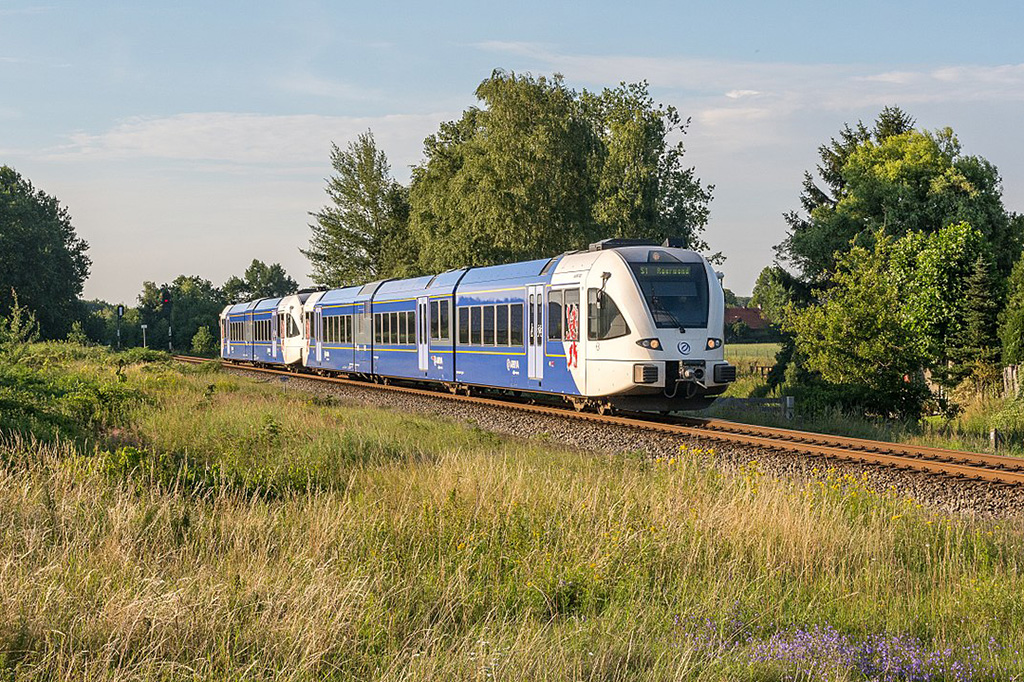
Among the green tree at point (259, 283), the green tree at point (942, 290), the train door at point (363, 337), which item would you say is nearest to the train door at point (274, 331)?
the train door at point (363, 337)

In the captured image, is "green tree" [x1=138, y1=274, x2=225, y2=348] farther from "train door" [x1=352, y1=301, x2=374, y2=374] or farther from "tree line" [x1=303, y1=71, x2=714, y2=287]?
"train door" [x1=352, y1=301, x2=374, y2=374]

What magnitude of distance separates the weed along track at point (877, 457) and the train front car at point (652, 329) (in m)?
0.63

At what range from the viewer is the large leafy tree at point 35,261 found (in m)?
70.1

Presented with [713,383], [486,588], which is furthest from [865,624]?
[713,383]

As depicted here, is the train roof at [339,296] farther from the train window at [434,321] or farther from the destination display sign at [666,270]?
the destination display sign at [666,270]

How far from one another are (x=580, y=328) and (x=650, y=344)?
1919 millimetres

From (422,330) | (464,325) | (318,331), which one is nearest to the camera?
(464,325)

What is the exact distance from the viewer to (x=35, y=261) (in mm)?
72188

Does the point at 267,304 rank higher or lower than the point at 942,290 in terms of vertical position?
higher

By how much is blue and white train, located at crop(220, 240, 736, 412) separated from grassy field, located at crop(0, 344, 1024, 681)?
6106 mm

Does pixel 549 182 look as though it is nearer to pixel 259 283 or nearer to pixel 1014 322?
pixel 1014 322

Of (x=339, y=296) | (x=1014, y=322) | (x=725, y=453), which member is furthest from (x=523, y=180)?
(x=725, y=453)

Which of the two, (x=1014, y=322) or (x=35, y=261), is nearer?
(x=1014, y=322)

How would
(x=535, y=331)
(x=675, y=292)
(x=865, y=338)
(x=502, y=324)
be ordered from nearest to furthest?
1. (x=675, y=292)
2. (x=535, y=331)
3. (x=502, y=324)
4. (x=865, y=338)
